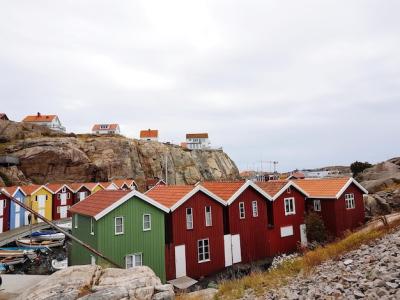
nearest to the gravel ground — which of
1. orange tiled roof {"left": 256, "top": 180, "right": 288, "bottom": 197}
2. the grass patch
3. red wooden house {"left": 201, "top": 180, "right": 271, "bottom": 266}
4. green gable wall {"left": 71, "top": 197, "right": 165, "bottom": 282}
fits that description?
the grass patch

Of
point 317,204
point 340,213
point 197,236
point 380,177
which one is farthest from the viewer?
point 380,177

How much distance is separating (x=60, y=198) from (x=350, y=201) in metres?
49.7

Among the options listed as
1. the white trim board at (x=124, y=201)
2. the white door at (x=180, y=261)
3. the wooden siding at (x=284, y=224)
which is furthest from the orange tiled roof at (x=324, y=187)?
the white trim board at (x=124, y=201)

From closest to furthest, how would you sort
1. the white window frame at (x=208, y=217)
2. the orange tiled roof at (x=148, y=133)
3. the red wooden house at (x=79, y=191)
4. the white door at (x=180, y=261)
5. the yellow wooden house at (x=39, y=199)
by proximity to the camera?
the white door at (x=180, y=261) < the white window frame at (x=208, y=217) < the yellow wooden house at (x=39, y=199) < the red wooden house at (x=79, y=191) < the orange tiled roof at (x=148, y=133)

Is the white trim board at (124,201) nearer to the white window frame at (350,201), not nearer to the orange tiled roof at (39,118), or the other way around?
the white window frame at (350,201)

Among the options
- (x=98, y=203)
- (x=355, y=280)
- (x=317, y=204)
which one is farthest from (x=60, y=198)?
A: (x=355, y=280)

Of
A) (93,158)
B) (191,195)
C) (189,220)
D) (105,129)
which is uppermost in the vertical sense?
(105,129)

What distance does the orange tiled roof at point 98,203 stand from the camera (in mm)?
21875

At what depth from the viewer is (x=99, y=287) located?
379 inches

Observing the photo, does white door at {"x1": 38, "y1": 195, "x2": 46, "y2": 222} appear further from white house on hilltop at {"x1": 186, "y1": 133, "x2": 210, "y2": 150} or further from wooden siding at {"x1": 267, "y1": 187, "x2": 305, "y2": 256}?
white house on hilltop at {"x1": 186, "y1": 133, "x2": 210, "y2": 150}

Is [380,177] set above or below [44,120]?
below

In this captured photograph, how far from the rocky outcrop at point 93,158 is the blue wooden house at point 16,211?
64.1 feet

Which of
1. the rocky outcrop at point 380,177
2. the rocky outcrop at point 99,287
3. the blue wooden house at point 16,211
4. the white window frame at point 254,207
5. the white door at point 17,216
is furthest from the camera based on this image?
the white door at point 17,216

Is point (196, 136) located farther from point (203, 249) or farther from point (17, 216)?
point (203, 249)
